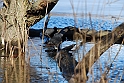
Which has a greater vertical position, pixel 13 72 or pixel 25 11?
pixel 25 11

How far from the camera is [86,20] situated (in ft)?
15.0

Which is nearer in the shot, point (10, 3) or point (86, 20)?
point (86, 20)

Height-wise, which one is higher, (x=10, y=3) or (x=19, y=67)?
(x=10, y=3)

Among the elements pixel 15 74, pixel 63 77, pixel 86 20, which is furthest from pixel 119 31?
pixel 15 74

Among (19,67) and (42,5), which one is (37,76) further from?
(42,5)

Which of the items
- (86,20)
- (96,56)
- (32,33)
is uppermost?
(86,20)

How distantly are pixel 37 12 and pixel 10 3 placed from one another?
0.79 metres

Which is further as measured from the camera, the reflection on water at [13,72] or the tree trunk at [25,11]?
the tree trunk at [25,11]

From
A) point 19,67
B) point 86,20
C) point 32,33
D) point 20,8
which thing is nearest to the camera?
point 86,20

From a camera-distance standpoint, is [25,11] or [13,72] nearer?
[13,72]

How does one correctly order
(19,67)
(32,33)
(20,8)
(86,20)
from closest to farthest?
(86,20), (19,67), (20,8), (32,33)

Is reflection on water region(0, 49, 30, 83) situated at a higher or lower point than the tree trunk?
lower

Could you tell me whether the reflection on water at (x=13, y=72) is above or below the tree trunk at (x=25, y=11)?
below

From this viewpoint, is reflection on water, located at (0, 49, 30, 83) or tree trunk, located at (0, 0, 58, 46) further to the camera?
tree trunk, located at (0, 0, 58, 46)
